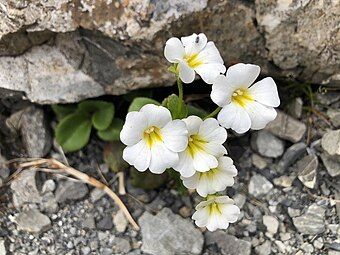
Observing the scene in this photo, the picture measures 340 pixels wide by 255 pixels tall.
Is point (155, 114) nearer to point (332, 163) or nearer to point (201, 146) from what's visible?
point (201, 146)

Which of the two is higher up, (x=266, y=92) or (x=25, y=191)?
(x=266, y=92)

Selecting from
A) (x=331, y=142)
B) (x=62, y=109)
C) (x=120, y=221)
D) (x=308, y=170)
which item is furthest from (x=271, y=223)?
(x=62, y=109)

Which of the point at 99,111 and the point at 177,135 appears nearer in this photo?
the point at 177,135

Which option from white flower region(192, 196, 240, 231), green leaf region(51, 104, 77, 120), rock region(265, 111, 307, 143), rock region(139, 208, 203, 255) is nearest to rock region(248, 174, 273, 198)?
rock region(265, 111, 307, 143)

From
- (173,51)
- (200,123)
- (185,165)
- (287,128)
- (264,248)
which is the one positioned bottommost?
(264,248)

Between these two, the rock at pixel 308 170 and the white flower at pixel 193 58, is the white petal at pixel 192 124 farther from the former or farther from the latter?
the rock at pixel 308 170

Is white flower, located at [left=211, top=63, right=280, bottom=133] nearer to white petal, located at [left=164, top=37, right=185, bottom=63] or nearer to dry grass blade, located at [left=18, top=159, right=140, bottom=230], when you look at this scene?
white petal, located at [left=164, top=37, right=185, bottom=63]

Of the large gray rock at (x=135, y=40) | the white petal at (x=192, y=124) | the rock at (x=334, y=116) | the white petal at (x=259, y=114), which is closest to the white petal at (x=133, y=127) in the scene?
the white petal at (x=192, y=124)
